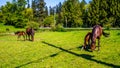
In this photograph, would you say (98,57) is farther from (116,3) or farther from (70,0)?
(70,0)

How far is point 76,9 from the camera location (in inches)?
3861

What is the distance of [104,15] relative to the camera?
8219cm

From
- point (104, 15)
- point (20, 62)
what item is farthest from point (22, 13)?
point (20, 62)

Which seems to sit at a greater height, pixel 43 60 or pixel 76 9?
pixel 76 9

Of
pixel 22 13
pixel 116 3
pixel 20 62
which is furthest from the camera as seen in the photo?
pixel 22 13

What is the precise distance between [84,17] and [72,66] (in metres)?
83.9

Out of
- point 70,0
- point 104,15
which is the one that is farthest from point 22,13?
point 104,15

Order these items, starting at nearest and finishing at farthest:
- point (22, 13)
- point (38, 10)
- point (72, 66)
A: point (72, 66), point (22, 13), point (38, 10)

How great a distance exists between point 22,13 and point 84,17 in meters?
24.1

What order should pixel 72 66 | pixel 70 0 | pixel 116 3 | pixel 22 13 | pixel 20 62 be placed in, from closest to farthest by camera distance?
1. pixel 72 66
2. pixel 20 62
3. pixel 116 3
4. pixel 22 13
5. pixel 70 0

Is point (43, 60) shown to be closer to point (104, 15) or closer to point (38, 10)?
point (104, 15)

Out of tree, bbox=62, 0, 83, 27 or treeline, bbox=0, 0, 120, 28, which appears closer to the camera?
treeline, bbox=0, 0, 120, 28

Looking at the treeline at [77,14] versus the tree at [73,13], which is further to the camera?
the tree at [73,13]

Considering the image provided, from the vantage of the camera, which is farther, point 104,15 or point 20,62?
point 104,15
